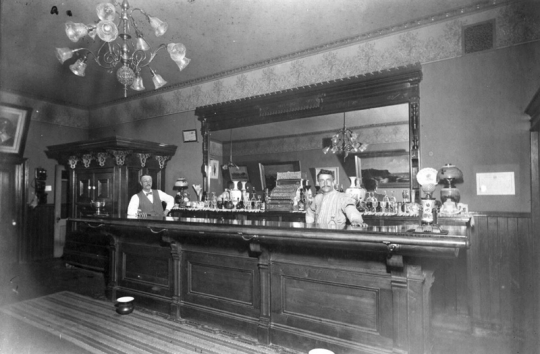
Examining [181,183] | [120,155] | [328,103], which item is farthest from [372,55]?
[120,155]

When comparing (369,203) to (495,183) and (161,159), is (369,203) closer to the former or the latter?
(495,183)

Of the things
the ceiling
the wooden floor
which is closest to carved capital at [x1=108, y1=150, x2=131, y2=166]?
the ceiling

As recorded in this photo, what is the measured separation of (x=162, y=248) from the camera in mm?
4074

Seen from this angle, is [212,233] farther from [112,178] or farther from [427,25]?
[112,178]

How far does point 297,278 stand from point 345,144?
2.64 m

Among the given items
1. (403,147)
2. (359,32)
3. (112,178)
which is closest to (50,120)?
(112,178)

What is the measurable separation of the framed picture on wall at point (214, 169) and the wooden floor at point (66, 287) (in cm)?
268

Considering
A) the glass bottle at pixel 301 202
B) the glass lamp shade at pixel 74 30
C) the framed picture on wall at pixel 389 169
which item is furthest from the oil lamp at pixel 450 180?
the glass lamp shade at pixel 74 30

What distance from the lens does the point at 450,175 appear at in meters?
4.06

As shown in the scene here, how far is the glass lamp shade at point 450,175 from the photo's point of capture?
406 cm

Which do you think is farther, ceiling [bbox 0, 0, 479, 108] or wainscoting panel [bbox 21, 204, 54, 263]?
wainscoting panel [bbox 21, 204, 54, 263]

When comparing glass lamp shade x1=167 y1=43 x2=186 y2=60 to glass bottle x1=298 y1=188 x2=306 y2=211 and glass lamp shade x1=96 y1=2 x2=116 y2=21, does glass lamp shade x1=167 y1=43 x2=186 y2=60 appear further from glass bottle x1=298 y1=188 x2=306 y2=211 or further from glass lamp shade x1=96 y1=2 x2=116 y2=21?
glass bottle x1=298 y1=188 x2=306 y2=211

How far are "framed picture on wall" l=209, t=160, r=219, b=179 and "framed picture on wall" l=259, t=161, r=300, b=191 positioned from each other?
1031 millimetres

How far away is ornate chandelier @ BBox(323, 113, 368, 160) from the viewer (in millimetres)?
5004
